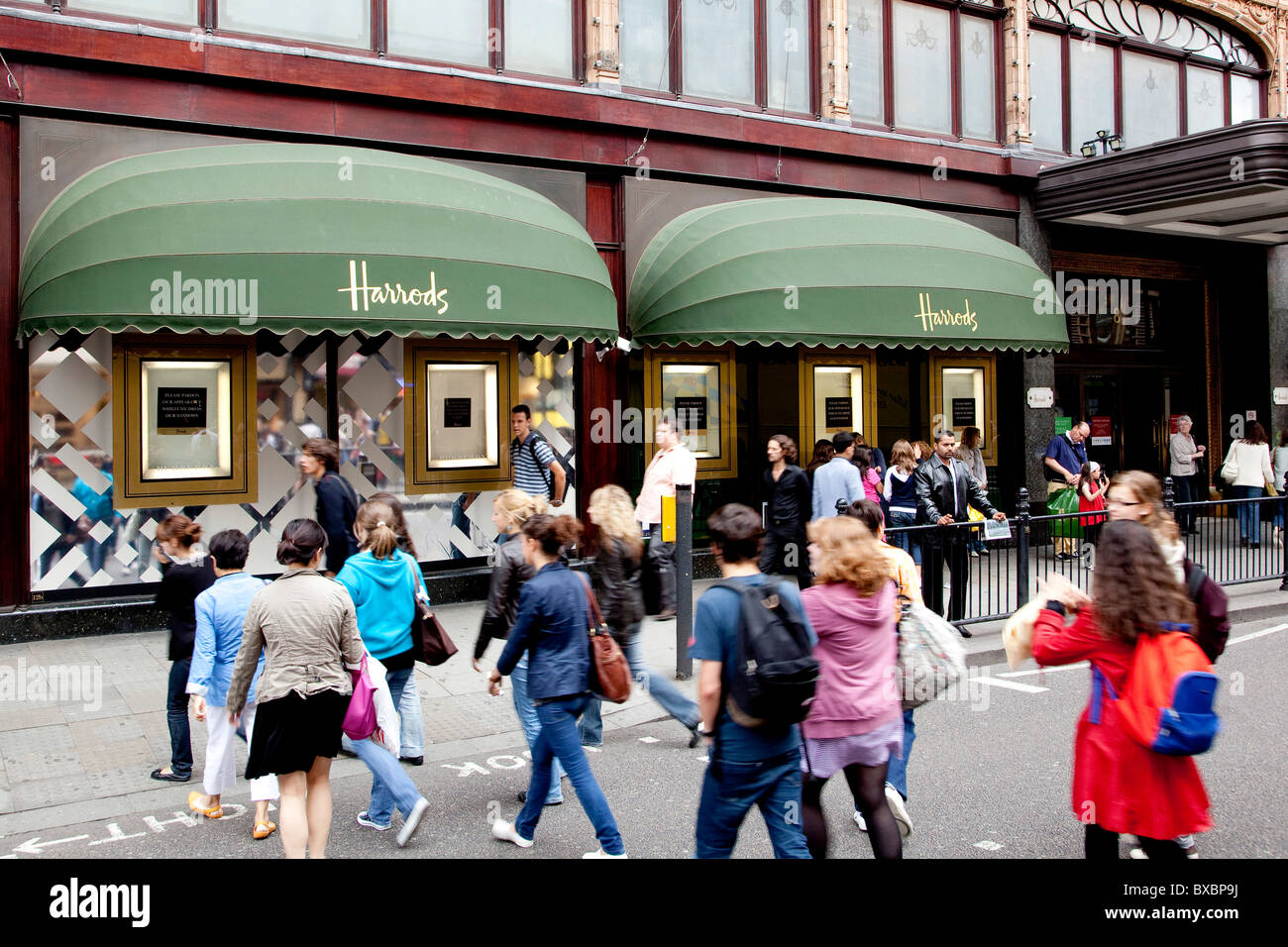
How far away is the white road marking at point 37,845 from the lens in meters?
5.27

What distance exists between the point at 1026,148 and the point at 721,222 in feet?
19.5

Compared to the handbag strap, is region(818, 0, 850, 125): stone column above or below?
above

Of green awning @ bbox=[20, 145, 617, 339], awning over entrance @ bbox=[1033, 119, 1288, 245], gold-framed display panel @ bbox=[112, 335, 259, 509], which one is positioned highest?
awning over entrance @ bbox=[1033, 119, 1288, 245]

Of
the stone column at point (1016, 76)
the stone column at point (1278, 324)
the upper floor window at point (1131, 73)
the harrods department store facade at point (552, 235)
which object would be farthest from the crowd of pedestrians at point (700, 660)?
the stone column at point (1278, 324)

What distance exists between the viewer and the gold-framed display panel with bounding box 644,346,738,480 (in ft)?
42.1

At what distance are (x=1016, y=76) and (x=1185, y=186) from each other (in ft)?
10.00

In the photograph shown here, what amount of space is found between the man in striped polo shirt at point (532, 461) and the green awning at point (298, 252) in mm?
964

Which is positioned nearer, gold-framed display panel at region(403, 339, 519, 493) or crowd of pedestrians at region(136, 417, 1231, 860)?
crowd of pedestrians at region(136, 417, 1231, 860)

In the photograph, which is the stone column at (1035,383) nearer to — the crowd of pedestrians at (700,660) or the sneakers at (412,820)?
the crowd of pedestrians at (700,660)

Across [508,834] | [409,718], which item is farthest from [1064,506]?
[508,834]

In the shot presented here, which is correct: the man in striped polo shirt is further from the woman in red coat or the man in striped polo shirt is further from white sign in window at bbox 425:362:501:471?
the woman in red coat

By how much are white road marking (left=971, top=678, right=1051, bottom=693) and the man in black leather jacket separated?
112cm

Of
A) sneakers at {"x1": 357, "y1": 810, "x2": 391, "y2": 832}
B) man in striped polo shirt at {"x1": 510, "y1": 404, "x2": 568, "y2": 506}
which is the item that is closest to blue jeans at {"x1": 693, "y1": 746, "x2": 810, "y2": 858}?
sneakers at {"x1": 357, "y1": 810, "x2": 391, "y2": 832}
